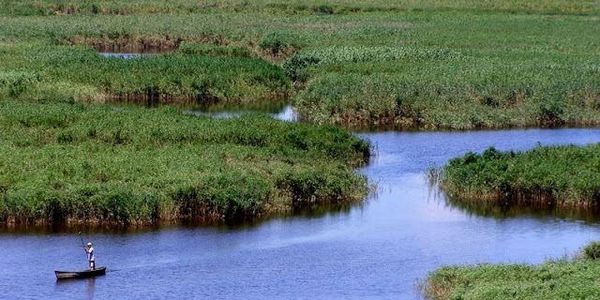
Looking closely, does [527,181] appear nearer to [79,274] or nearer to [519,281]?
[519,281]

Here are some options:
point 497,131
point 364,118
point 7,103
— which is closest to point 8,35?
point 7,103

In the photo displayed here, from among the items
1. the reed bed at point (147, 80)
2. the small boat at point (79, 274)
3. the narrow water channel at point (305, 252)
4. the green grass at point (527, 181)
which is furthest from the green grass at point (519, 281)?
the reed bed at point (147, 80)

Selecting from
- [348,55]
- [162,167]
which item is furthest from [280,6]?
[162,167]

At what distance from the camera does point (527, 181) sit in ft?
152

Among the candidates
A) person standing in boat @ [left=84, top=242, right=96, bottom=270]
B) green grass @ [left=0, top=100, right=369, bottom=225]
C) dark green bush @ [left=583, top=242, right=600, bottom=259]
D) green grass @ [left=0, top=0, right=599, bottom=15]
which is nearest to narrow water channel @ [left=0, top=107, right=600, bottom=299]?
person standing in boat @ [left=84, top=242, right=96, bottom=270]

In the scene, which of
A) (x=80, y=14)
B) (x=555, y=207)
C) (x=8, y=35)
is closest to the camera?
(x=555, y=207)

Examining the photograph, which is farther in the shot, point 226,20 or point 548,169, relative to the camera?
point 226,20

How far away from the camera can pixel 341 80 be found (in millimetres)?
68438

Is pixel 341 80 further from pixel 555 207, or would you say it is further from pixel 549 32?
pixel 549 32

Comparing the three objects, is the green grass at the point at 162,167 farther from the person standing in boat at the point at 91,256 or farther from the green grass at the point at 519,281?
the green grass at the point at 519,281

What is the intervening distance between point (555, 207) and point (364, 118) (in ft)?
62.0

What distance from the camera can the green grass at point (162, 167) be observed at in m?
42.7

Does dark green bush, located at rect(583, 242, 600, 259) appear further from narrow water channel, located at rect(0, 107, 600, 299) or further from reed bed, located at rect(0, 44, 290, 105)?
reed bed, located at rect(0, 44, 290, 105)

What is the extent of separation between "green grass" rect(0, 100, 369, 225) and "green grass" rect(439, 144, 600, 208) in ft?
13.0
